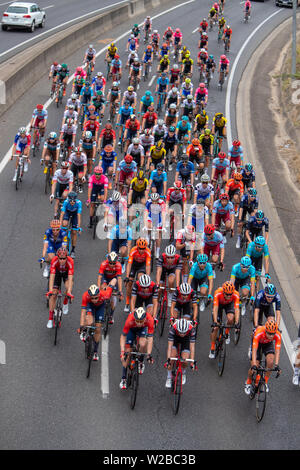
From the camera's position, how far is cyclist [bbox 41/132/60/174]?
20.8 metres

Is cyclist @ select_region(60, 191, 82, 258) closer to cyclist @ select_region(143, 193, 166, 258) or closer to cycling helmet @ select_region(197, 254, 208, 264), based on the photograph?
cyclist @ select_region(143, 193, 166, 258)

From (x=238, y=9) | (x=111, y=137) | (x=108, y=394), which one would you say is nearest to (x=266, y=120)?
(x=111, y=137)

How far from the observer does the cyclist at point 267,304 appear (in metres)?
13.6

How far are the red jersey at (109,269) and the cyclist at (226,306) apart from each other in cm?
221

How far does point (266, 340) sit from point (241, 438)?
75.8 inches

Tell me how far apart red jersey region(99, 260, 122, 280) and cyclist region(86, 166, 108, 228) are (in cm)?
460

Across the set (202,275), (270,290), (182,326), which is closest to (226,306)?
(270,290)

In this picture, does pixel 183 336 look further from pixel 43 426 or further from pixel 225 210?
pixel 225 210

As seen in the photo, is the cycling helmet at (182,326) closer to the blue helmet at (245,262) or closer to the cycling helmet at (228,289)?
the cycling helmet at (228,289)

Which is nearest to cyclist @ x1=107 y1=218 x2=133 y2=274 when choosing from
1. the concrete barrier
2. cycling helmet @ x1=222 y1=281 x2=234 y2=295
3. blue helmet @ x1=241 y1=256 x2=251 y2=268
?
blue helmet @ x1=241 y1=256 x2=251 y2=268

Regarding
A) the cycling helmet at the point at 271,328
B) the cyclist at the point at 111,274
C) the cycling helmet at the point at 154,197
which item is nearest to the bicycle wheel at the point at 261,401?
the cycling helmet at the point at 271,328

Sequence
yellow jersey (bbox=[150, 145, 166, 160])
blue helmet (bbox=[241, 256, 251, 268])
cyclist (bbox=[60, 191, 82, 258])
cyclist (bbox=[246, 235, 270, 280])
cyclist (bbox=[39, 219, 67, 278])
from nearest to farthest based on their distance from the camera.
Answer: blue helmet (bbox=[241, 256, 251, 268]), cyclist (bbox=[39, 219, 67, 278]), cyclist (bbox=[246, 235, 270, 280]), cyclist (bbox=[60, 191, 82, 258]), yellow jersey (bbox=[150, 145, 166, 160])

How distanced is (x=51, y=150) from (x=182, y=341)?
10.4 meters

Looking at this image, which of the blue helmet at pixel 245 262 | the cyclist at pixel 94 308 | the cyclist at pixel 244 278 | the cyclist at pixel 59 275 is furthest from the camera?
the cyclist at pixel 244 278
